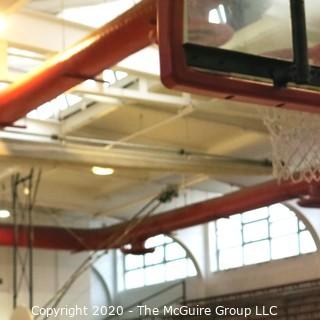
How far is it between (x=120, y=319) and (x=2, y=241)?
3381mm

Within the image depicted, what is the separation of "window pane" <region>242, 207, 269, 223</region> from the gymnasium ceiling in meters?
0.55

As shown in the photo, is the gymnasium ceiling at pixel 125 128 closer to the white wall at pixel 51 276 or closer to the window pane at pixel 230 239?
the window pane at pixel 230 239

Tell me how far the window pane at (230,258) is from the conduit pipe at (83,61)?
7.37 meters

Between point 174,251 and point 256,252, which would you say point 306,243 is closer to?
point 256,252

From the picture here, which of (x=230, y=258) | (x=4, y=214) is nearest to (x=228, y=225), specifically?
(x=230, y=258)

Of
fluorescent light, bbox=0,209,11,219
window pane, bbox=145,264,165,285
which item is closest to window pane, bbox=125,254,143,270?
window pane, bbox=145,264,165,285

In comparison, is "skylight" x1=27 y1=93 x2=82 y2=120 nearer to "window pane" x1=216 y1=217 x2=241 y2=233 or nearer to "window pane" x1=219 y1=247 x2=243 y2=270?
"window pane" x1=216 y1=217 x2=241 y2=233

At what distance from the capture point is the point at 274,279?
1386cm

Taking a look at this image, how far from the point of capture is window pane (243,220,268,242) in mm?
14109

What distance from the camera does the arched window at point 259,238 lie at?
13.6 meters

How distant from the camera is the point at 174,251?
16.2 metres

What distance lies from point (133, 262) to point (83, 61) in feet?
35.2

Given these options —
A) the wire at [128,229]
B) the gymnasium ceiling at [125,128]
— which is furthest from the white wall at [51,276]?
the gymnasium ceiling at [125,128]

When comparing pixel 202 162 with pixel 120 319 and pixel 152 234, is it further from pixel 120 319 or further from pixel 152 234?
pixel 120 319
